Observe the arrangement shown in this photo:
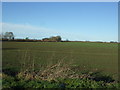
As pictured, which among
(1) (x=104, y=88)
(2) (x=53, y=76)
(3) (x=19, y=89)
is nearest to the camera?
(3) (x=19, y=89)

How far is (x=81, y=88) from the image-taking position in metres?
7.93

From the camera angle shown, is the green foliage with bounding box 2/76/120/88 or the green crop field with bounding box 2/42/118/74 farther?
the green crop field with bounding box 2/42/118/74

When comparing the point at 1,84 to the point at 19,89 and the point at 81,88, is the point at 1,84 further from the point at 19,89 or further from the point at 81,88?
the point at 81,88

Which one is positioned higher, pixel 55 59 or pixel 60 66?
pixel 60 66

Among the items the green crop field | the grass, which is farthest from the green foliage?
the green crop field

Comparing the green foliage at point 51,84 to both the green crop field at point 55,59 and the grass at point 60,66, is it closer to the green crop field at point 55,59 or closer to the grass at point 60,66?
the grass at point 60,66

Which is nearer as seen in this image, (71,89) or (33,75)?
(71,89)

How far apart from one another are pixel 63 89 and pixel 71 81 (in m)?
0.96

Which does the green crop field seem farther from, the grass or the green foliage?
the green foliage

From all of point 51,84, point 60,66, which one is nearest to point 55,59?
point 60,66

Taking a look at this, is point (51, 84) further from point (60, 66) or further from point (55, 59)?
point (55, 59)

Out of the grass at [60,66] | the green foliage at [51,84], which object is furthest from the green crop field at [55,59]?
the green foliage at [51,84]

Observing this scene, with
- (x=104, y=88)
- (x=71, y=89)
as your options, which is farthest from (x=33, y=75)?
(x=104, y=88)

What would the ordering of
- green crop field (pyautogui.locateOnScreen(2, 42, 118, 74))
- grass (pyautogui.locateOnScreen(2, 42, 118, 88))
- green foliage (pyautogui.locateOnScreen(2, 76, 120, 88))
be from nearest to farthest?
green foliage (pyautogui.locateOnScreen(2, 76, 120, 88)) → grass (pyautogui.locateOnScreen(2, 42, 118, 88)) → green crop field (pyautogui.locateOnScreen(2, 42, 118, 74))
